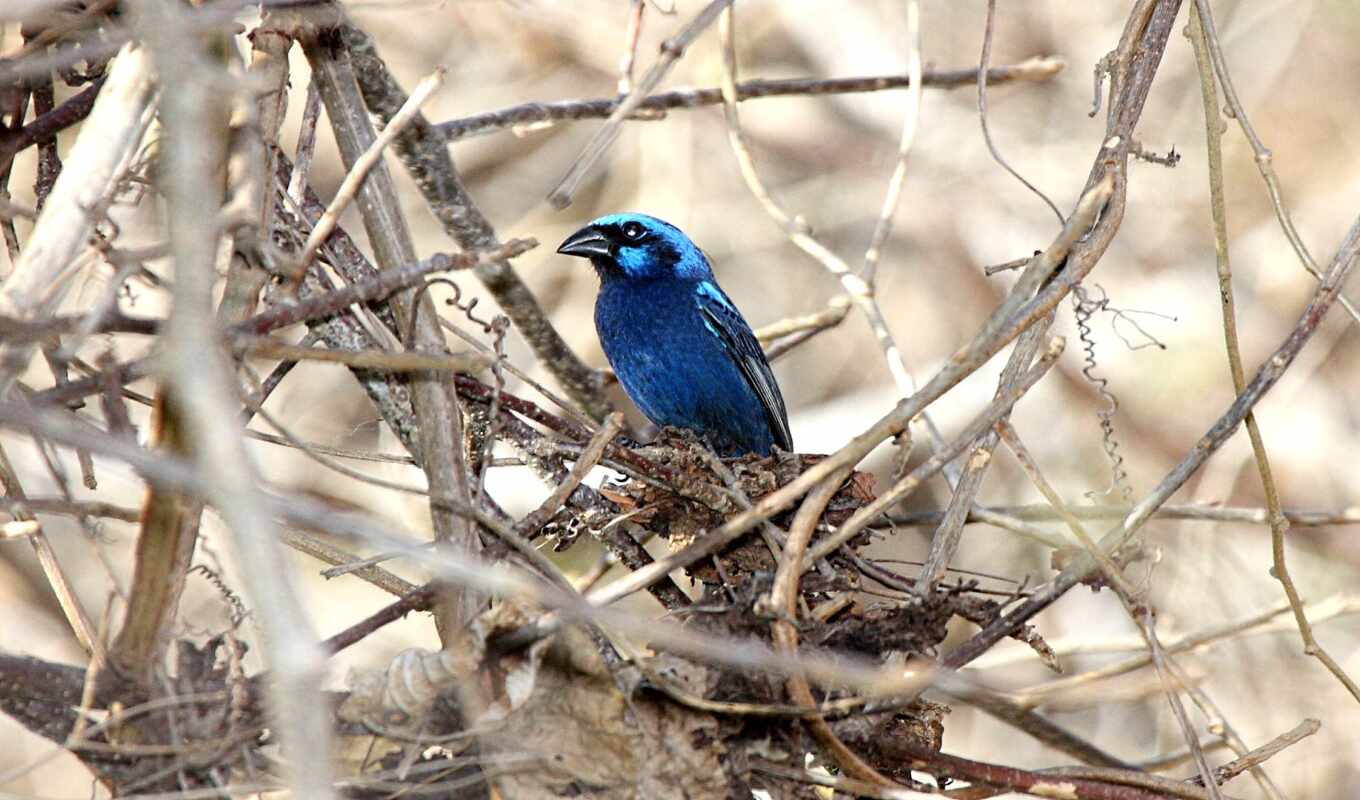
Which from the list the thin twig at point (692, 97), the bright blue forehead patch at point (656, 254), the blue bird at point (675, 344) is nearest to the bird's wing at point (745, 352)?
the blue bird at point (675, 344)

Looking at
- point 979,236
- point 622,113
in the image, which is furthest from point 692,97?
point 979,236

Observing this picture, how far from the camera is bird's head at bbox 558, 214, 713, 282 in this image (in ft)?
19.6

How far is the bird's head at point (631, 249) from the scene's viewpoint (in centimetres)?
598

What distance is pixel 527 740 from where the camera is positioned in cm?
Answer: 274

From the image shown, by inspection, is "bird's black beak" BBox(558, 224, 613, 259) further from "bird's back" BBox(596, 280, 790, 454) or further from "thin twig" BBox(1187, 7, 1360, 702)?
"thin twig" BBox(1187, 7, 1360, 702)

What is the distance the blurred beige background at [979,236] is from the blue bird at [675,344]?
1.54m

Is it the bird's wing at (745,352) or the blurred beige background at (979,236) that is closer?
the bird's wing at (745,352)

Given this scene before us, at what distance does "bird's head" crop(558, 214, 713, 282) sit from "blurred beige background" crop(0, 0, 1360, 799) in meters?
1.56

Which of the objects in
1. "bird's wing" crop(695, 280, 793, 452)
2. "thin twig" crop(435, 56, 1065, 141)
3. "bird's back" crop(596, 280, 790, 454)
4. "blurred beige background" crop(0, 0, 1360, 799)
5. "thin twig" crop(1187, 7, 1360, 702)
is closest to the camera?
"thin twig" crop(1187, 7, 1360, 702)

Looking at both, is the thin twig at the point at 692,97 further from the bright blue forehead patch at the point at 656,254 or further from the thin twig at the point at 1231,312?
the bright blue forehead patch at the point at 656,254

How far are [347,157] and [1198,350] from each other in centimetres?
588

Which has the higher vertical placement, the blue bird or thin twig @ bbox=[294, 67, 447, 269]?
the blue bird

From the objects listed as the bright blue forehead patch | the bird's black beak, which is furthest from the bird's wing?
the bird's black beak

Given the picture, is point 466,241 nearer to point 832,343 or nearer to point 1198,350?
point 832,343
